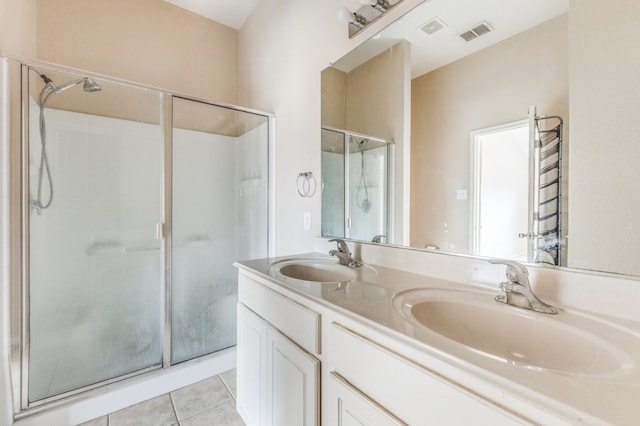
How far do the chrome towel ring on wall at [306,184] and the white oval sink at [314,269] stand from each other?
1.67 feet

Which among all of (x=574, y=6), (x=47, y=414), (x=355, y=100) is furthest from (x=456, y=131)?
(x=47, y=414)

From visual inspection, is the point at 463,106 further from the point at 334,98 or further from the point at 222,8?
the point at 222,8

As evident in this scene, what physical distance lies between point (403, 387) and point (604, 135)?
0.88 meters

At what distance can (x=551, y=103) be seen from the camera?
0.87m

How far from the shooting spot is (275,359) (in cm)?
111

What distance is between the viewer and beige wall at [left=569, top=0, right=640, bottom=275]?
2.40ft

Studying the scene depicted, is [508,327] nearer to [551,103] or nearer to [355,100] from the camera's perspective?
[551,103]

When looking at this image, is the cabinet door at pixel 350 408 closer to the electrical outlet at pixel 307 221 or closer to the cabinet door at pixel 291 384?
the cabinet door at pixel 291 384

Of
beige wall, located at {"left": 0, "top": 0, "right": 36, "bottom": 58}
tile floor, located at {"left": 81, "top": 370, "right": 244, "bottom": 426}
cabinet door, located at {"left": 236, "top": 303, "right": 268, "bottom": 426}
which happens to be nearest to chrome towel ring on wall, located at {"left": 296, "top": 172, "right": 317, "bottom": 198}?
cabinet door, located at {"left": 236, "top": 303, "right": 268, "bottom": 426}

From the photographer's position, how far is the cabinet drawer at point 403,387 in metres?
0.51

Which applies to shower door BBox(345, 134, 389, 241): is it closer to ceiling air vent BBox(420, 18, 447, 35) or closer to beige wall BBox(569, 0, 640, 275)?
ceiling air vent BBox(420, 18, 447, 35)

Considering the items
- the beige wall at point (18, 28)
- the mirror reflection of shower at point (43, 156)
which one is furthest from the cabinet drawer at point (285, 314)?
the beige wall at point (18, 28)

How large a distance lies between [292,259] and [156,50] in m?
2.23

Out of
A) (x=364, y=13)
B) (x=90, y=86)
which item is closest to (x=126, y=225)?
(x=90, y=86)
